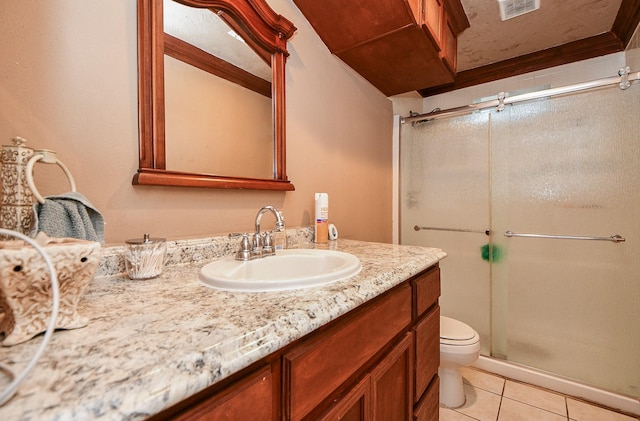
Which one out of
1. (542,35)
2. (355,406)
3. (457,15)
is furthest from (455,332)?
(542,35)

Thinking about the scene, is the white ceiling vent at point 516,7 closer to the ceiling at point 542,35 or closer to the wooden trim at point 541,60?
the ceiling at point 542,35

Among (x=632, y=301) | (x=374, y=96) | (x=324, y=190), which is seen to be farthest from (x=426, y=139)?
(x=632, y=301)

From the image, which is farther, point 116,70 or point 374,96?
point 374,96

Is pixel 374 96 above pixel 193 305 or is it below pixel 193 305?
above

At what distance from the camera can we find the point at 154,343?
1.18 ft

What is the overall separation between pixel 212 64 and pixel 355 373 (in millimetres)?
1035

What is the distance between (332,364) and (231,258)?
0.47 m

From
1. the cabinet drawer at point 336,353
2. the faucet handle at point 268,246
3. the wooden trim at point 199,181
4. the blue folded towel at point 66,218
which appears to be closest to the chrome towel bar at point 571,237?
the cabinet drawer at point 336,353

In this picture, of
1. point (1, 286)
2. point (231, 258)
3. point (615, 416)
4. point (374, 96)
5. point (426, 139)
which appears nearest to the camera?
point (1, 286)

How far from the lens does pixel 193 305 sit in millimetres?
502

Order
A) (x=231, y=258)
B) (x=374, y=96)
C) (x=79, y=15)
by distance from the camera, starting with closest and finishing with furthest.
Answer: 1. (x=79, y=15)
2. (x=231, y=258)
3. (x=374, y=96)

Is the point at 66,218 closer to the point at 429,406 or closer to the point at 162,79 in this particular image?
the point at 162,79

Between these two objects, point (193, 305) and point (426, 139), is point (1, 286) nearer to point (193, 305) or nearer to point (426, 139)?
point (193, 305)

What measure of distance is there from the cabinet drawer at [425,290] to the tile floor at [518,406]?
2.67ft
